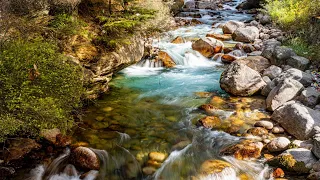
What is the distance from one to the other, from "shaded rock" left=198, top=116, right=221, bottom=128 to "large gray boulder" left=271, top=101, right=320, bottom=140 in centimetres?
149

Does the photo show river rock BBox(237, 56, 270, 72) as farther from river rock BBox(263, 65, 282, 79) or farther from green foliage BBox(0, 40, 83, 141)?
green foliage BBox(0, 40, 83, 141)

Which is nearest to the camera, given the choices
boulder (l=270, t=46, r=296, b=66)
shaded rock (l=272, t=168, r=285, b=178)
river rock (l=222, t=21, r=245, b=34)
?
shaded rock (l=272, t=168, r=285, b=178)

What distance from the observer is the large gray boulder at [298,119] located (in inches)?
251

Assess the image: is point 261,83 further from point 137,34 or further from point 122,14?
point 122,14

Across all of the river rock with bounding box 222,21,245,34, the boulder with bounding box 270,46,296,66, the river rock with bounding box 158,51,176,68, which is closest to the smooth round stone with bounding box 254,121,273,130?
the boulder with bounding box 270,46,296,66

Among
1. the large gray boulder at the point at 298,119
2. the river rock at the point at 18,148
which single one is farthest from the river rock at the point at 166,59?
the river rock at the point at 18,148

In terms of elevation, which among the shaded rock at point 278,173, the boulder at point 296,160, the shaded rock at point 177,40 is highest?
the shaded rock at point 177,40

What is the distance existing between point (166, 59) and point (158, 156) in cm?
671

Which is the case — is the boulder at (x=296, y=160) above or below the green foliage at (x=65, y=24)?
below

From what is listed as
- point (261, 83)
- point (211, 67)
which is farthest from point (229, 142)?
point (211, 67)

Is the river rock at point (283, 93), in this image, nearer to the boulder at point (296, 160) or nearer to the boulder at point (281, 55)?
the boulder at point (296, 160)

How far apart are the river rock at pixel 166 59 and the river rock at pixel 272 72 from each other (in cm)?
390

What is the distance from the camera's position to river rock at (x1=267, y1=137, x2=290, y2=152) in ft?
19.9

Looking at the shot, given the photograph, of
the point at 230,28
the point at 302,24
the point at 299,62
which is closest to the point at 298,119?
the point at 299,62
